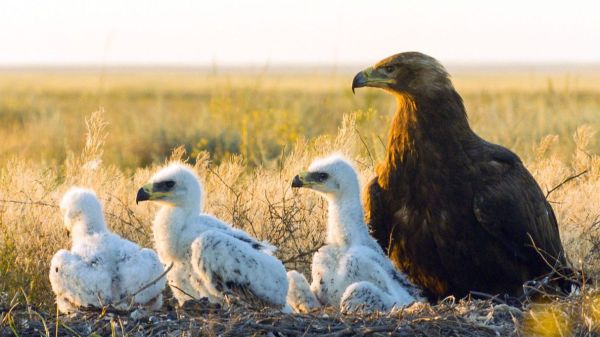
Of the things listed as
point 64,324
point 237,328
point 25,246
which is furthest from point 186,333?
point 25,246

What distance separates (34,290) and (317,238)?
2361 mm

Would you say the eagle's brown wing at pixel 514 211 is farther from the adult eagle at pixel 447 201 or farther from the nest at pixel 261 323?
the nest at pixel 261 323

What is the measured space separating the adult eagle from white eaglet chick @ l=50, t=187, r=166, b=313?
175 centimetres

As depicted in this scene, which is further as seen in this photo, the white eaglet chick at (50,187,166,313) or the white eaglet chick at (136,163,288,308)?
the white eaglet chick at (136,163,288,308)

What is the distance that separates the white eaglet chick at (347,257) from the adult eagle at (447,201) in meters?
0.16

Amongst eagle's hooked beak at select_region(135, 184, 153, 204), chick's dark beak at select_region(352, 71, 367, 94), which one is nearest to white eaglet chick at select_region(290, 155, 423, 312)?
chick's dark beak at select_region(352, 71, 367, 94)

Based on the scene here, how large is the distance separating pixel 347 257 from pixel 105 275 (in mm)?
1672

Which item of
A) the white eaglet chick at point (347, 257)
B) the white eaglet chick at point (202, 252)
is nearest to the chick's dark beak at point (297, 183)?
the white eaglet chick at point (347, 257)

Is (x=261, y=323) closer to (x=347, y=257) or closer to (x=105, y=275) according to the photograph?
(x=105, y=275)

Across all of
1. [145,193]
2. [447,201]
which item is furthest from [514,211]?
[145,193]

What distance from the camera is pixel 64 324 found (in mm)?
6895

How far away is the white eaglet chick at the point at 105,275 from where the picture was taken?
303 inches

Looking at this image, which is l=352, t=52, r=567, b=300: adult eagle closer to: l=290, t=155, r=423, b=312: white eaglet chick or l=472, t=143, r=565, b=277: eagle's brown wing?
l=472, t=143, r=565, b=277: eagle's brown wing

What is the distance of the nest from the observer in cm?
676
